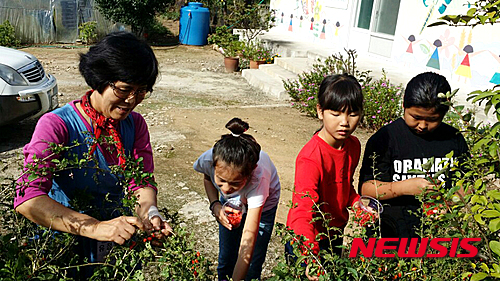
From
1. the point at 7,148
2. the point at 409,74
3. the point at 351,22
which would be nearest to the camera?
the point at 7,148

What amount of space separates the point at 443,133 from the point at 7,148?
507 cm

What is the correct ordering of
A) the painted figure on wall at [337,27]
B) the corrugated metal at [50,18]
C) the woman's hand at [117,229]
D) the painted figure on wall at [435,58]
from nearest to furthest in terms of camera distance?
the woman's hand at [117,229] → the painted figure on wall at [435,58] → the painted figure on wall at [337,27] → the corrugated metal at [50,18]

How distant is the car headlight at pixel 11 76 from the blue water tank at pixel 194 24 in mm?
9956

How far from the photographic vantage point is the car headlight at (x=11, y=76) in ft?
18.1

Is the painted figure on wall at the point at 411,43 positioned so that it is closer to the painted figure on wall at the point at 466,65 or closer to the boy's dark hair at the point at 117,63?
the painted figure on wall at the point at 466,65

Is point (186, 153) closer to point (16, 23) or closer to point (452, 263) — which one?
point (452, 263)

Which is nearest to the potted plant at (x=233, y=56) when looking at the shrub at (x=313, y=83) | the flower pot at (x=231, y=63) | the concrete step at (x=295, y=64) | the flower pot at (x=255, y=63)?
the flower pot at (x=231, y=63)

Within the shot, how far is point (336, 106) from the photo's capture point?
86.9 inches

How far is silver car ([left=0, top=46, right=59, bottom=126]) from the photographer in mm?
5449

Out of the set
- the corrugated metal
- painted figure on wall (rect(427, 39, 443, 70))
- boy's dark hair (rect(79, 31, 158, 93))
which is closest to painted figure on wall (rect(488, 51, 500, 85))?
painted figure on wall (rect(427, 39, 443, 70))

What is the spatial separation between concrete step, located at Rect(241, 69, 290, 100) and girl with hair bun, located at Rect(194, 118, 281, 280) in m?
6.08

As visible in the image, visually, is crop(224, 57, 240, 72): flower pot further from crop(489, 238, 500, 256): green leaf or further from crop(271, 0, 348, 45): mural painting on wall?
crop(489, 238, 500, 256): green leaf

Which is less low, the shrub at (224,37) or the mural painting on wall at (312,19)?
the mural painting on wall at (312,19)

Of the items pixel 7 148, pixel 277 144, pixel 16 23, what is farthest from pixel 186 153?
pixel 16 23
